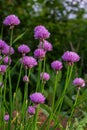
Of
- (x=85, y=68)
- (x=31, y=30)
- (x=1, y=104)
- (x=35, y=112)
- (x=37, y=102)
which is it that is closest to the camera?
(x=37, y=102)

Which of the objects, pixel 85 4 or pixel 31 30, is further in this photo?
pixel 85 4

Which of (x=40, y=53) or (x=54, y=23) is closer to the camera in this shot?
(x=40, y=53)

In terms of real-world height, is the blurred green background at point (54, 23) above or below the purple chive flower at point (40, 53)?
below

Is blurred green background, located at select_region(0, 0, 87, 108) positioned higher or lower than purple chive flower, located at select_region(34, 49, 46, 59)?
lower

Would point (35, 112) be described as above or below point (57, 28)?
above

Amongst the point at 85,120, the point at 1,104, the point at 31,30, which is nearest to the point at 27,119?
the point at 1,104

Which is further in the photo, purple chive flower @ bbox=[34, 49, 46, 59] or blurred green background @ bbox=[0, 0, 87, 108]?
blurred green background @ bbox=[0, 0, 87, 108]

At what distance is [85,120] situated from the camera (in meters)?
2.53

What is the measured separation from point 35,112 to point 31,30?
10.3 feet

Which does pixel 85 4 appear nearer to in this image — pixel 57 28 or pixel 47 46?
pixel 57 28

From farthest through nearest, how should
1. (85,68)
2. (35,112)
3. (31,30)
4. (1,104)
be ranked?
(85,68), (31,30), (1,104), (35,112)

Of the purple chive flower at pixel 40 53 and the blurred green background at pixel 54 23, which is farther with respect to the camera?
the blurred green background at pixel 54 23

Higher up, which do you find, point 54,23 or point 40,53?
point 40,53

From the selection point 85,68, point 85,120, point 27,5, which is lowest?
point 85,68
